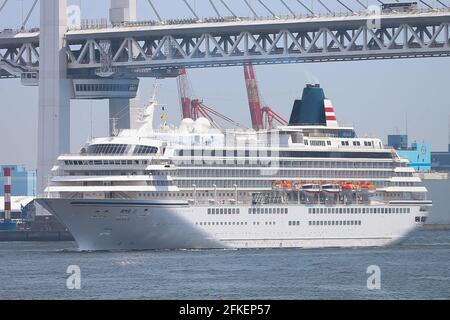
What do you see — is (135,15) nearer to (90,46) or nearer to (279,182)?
(90,46)

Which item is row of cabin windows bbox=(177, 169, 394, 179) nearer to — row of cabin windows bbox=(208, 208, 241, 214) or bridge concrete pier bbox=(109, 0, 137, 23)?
row of cabin windows bbox=(208, 208, 241, 214)

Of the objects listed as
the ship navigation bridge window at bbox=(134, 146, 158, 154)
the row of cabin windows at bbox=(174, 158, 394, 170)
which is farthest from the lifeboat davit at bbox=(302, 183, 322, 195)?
the ship navigation bridge window at bbox=(134, 146, 158, 154)

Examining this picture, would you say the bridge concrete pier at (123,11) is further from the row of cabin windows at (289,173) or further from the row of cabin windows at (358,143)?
the row of cabin windows at (289,173)

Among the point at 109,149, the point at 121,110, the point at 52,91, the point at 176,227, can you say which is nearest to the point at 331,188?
the point at 176,227

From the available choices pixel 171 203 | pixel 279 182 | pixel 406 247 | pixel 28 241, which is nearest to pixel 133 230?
pixel 171 203

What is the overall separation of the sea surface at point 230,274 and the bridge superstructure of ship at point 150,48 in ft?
56.5

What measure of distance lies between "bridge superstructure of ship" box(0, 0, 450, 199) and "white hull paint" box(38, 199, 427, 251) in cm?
1625

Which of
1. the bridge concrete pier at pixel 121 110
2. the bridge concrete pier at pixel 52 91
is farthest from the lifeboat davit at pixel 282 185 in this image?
the bridge concrete pier at pixel 121 110

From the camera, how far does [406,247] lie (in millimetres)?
50000

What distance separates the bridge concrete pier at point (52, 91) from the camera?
2571 inches

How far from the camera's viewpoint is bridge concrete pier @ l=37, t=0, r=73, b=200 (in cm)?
6531

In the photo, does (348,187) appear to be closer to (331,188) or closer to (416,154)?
(331,188)

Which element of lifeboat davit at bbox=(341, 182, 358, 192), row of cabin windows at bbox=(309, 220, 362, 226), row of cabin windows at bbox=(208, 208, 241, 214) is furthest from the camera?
lifeboat davit at bbox=(341, 182, 358, 192)

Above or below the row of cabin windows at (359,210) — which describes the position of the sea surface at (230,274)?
below
